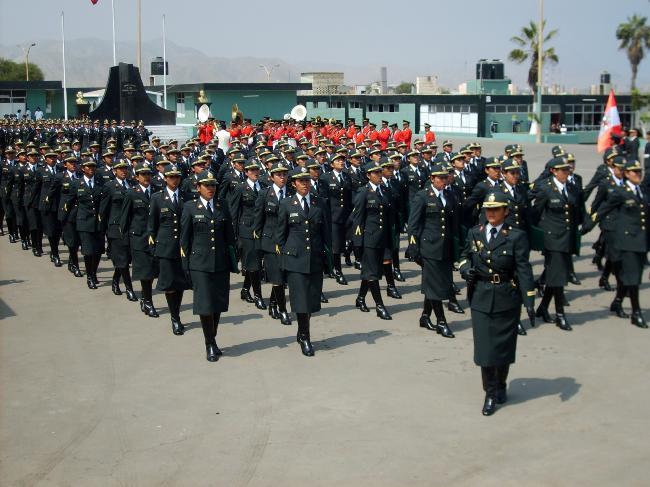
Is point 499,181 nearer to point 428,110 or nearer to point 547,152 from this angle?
point 547,152

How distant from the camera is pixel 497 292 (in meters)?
7.66

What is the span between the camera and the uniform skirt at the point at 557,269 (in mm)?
10562

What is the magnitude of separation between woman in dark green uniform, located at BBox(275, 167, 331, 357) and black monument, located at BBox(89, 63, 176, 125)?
37.7 m

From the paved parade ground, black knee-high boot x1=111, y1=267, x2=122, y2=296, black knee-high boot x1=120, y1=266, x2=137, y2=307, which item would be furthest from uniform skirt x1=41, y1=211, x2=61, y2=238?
the paved parade ground

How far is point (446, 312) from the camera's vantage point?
38.4ft

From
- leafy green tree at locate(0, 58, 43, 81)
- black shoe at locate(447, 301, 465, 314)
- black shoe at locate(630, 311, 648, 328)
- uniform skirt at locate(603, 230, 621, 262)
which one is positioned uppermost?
leafy green tree at locate(0, 58, 43, 81)

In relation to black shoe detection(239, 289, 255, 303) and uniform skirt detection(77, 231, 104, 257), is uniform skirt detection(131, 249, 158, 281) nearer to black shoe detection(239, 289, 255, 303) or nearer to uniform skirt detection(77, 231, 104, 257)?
black shoe detection(239, 289, 255, 303)

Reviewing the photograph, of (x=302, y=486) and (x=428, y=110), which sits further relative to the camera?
(x=428, y=110)

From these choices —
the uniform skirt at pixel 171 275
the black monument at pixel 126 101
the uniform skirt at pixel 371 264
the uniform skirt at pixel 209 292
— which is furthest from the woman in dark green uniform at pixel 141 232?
the black monument at pixel 126 101

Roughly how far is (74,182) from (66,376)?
5.83m

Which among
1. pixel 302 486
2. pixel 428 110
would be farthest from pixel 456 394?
pixel 428 110

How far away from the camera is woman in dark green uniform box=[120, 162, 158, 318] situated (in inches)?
456

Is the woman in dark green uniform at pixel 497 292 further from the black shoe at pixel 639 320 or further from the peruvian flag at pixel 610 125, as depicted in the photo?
the peruvian flag at pixel 610 125

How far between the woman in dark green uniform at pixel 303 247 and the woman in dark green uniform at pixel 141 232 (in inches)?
95.0
